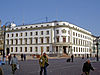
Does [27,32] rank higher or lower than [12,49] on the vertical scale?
higher

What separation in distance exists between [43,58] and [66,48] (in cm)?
5664

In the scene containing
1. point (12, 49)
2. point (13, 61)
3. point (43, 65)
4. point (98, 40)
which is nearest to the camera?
point (43, 65)

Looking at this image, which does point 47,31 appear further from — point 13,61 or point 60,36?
point 13,61

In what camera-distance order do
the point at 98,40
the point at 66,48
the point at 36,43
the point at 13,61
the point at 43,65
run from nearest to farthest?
the point at 43,65
the point at 13,61
the point at 98,40
the point at 66,48
the point at 36,43

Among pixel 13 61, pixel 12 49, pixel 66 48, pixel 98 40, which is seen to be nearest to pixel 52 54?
pixel 66 48

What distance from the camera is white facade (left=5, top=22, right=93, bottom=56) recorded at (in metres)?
69.8

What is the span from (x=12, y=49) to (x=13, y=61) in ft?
225

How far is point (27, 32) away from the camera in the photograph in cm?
7769

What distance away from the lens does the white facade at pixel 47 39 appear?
69750 mm

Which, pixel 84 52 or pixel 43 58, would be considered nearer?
pixel 43 58

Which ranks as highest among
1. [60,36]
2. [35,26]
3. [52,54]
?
[35,26]

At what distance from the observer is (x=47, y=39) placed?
240 ft

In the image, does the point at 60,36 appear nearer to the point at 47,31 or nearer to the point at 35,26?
the point at 47,31

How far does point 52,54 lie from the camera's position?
70.8 m
